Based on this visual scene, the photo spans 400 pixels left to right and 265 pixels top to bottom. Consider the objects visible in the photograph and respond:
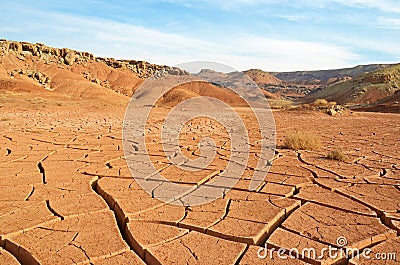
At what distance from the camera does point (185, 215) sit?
2855 millimetres

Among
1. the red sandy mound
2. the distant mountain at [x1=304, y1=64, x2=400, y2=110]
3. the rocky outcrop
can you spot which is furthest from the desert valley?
the distant mountain at [x1=304, y1=64, x2=400, y2=110]

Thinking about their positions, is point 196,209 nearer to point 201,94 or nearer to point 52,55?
point 201,94

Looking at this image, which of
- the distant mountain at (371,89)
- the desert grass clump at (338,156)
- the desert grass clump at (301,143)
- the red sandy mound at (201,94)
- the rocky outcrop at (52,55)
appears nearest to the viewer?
the desert grass clump at (338,156)

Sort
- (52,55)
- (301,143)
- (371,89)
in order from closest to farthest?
1. (301,143)
2. (371,89)
3. (52,55)

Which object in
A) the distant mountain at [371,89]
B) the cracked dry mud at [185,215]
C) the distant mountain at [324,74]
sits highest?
the distant mountain at [324,74]

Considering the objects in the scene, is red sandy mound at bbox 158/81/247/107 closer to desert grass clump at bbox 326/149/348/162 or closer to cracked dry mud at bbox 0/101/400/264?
desert grass clump at bbox 326/149/348/162

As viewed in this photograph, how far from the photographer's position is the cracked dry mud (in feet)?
7.34

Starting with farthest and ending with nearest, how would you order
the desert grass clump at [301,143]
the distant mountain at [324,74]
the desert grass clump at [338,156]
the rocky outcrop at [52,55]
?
the distant mountain at [324,74]
the rocky outcrop at [52,55]
the desert grass clump at [301,143]
the desert grass clump at [338,156]

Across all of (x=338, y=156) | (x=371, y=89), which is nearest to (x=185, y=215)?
(x=338, y=156)

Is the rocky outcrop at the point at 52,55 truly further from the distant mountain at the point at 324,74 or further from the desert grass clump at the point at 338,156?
the distant mountain at the point at 324,74

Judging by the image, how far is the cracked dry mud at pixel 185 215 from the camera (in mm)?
2238

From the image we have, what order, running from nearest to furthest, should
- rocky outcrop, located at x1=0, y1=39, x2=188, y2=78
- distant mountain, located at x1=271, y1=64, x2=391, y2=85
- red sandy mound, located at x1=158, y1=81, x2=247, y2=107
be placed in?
red sandy mound, located at x1=158, y1=81, x2=247, y2=107, rocky outcrop, located at x1=0, y1=39, x2=188, y2=78, distant mountain, located at x1=271, y1=64, x2=391, y2=85

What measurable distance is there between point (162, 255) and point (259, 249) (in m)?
0.66

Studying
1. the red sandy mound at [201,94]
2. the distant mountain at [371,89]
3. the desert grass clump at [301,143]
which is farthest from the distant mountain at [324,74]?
the desert grass clump at [301,143]
